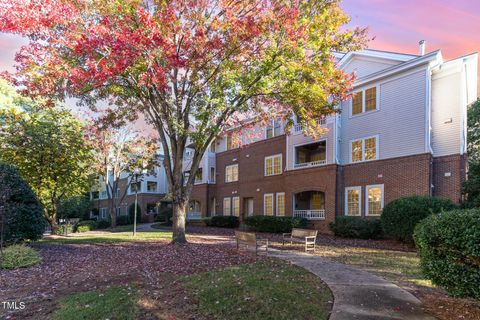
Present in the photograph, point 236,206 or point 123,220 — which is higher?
point 236,206

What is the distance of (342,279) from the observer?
7.64 metres

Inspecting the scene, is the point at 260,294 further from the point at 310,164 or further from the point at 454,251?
the point at 310,164

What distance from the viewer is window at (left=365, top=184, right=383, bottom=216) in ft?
61.5

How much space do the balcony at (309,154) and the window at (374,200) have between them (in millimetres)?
4259

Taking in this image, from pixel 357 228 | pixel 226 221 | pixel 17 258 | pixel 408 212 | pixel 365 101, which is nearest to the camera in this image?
pixel 17 258

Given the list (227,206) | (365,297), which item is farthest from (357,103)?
(365,297)

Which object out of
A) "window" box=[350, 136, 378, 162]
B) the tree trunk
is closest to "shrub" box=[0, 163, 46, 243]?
the tree trunk

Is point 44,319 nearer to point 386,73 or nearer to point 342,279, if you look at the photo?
point 342,279

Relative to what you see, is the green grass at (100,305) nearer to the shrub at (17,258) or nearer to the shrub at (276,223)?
the shrub at (17,258)

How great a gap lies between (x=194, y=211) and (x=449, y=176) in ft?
81.6

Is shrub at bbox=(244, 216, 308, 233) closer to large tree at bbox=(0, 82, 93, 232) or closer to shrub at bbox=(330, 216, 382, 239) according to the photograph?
shrub at bbox=(330, 216, 382, 239)

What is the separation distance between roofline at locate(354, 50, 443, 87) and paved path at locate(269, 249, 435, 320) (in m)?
12.8

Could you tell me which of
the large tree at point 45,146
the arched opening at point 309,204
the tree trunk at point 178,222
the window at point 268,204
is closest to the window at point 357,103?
the arched opening at point 309,204

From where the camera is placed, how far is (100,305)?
6.11m
